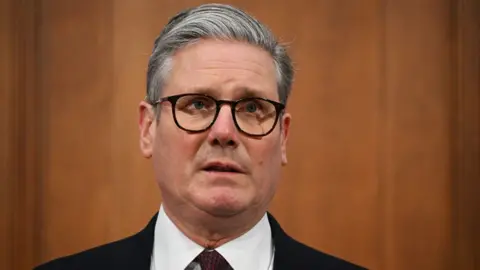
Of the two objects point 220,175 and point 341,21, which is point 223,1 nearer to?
point 341,21

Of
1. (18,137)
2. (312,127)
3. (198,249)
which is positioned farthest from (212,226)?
(18,137)

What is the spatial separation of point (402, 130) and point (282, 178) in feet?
0.93

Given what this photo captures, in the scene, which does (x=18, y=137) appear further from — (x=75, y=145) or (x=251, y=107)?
(x=251, y=107)

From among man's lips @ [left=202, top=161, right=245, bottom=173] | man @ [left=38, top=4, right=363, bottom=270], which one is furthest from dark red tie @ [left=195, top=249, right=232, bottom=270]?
man's lips @ [left=202, top=161, right=245, bottom=173]

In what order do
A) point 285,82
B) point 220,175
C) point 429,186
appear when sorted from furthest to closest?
point 429,186
point 285,82
point 220,175

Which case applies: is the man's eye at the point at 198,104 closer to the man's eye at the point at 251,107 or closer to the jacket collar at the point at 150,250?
the man's eye at the point at 251,107

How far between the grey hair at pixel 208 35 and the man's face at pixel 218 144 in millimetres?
13

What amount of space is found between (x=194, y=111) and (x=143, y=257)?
0.27m

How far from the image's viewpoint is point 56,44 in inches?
51.6

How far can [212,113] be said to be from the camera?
3.06ft

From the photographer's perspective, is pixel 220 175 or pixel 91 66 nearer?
pixel 220 175

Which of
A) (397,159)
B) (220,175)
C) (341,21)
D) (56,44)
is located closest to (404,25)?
(341,21)

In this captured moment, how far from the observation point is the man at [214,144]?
913mm

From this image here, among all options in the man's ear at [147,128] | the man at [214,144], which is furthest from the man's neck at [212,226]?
the man's ear at [147,128]
